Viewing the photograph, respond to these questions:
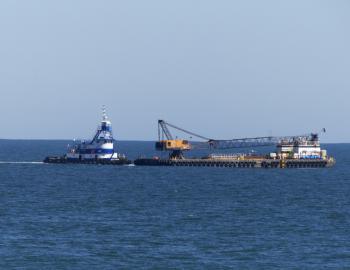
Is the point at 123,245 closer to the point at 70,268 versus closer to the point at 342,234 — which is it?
the point at 70,268

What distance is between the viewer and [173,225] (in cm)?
9775

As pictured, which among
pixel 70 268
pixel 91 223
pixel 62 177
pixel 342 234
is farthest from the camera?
pixel 62 177

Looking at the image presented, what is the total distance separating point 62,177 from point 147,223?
266ft

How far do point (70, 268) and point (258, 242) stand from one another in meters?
19.1

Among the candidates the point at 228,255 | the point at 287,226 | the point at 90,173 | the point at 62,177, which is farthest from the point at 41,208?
the point at 90,173

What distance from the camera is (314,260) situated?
77.6 m

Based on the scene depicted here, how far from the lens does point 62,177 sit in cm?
17862

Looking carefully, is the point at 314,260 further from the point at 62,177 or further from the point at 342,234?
the point at 62,177

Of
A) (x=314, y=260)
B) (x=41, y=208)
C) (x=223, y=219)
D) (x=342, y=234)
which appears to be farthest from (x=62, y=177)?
(x=314, y=260)

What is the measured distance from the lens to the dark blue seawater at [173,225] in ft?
254

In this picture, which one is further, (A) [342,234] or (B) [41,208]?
(B) [41,208]

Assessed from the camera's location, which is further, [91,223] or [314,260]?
[91,223]

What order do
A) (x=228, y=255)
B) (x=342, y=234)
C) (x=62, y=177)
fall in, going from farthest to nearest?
(x=62, y=177)
(x=342, y=234)
(x=228, y=255)

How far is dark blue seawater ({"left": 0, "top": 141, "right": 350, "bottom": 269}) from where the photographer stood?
254ft
